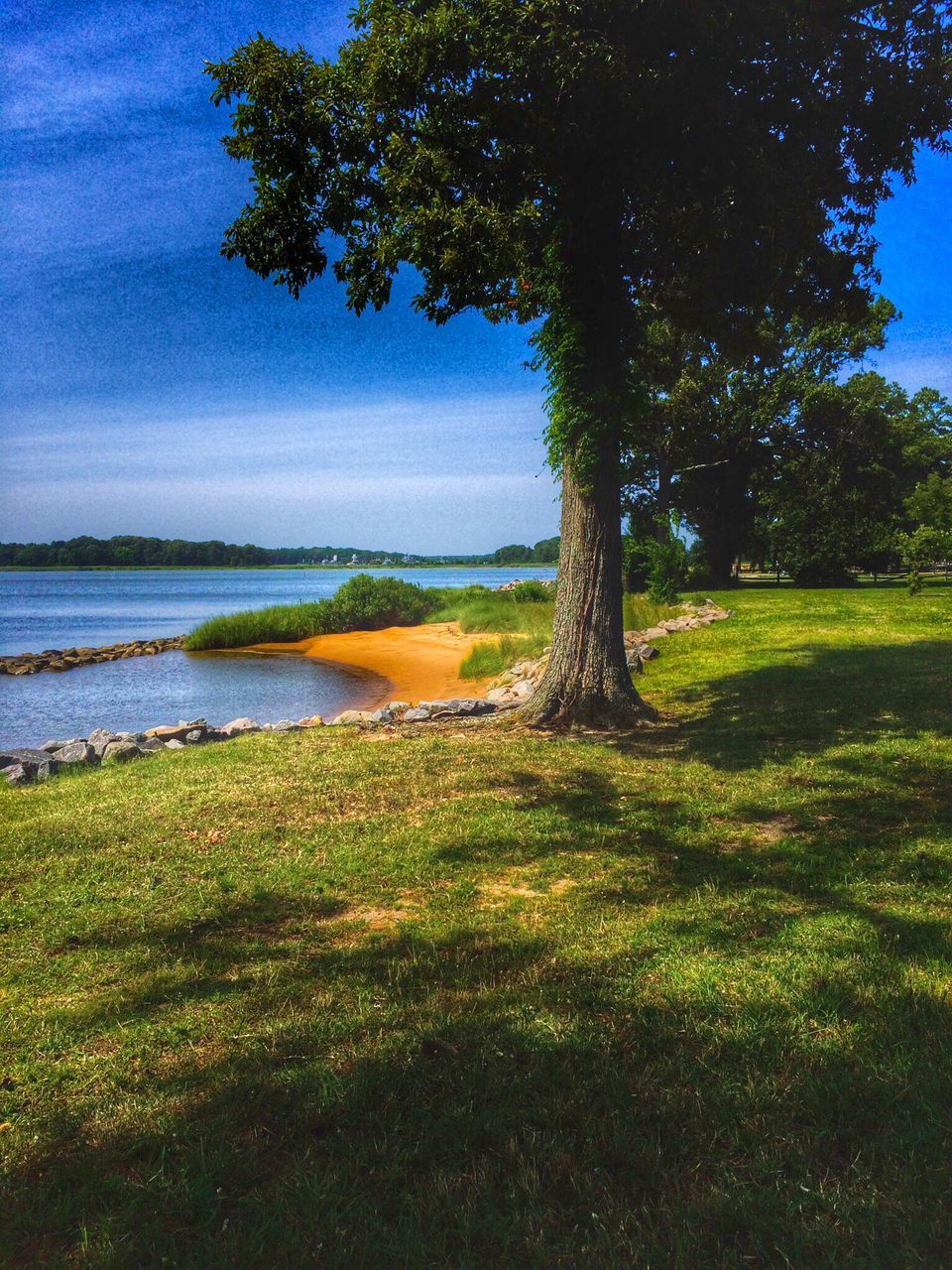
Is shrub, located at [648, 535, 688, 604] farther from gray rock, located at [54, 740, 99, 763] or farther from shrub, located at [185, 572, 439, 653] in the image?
gray rock, located at [54, 740, 99, 763]

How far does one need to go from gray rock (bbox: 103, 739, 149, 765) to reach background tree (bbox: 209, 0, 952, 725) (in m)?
4.52

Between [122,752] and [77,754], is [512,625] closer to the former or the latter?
[122,752]

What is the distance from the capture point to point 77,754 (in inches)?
361

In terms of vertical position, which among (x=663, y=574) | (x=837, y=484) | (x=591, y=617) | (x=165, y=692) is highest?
(x=837, y=484)

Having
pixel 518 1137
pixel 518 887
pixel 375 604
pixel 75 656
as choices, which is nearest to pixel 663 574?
pixel 375 604

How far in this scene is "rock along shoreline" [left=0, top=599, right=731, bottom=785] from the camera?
29.3 feet

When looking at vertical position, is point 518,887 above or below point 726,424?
below

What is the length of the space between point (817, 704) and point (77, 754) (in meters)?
8.57

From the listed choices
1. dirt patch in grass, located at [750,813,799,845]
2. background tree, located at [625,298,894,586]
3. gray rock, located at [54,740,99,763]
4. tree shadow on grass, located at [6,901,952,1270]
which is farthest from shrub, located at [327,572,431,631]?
tree shadow on grass, located at [6,901,952,1270]

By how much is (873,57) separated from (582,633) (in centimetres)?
702

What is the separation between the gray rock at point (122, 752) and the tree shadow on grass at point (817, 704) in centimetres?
557

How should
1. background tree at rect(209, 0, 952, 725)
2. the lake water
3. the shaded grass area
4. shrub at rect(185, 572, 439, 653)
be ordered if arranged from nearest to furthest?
background tree at rect(209, 0, 952, 725) < the lake water < the shaded grass area < shrub at rect(185, 572, 439, 653)

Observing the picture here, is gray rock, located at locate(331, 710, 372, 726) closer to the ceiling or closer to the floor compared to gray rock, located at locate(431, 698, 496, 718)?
closer to the floor

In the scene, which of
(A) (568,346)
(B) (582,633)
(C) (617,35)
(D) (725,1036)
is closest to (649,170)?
(C) (617,35)
